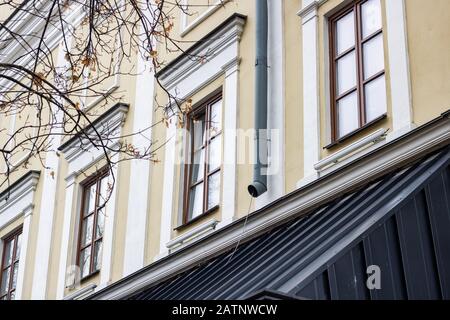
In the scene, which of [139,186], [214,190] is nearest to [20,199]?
[139,186]

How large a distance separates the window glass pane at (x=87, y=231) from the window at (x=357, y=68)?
21.0ft

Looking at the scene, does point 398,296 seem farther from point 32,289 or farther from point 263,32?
point 32,289

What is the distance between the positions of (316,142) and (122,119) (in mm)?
5582

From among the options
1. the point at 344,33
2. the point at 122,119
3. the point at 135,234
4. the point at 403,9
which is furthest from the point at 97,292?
the point at 403,9

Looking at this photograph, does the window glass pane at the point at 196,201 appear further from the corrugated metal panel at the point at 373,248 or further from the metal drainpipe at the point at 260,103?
the corrugated metal panel at the point at 373,248

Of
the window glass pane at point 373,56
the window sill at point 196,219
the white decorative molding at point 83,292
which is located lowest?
the white decorative molding at point 83,292

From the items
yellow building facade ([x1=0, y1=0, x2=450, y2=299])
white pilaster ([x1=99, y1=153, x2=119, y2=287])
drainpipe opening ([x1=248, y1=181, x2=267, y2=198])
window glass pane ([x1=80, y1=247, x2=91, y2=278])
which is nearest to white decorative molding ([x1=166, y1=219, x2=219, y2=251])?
yellow building facade ([x1=0, y1=0, x2=450, y2=299])

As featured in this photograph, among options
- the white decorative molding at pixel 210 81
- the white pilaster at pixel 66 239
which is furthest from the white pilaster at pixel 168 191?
the white pilaster at pixel 66 239

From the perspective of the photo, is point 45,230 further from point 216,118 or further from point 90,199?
point 216,118

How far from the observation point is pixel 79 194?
18172 millimetres

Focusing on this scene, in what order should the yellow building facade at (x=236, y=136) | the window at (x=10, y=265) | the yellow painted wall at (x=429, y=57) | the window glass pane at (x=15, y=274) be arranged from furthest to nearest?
the window at (x=10, y=265) < the window glass pane at (x=15, y=274) < the yellow building facade at (x=236, y=136) < the yellow painted wall at (x=429, y=57)

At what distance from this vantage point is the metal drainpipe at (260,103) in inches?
516

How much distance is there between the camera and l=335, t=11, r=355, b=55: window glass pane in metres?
12.8

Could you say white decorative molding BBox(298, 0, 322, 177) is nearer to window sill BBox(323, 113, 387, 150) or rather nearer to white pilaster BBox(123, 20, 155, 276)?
window sill BBox(323, 113, 387, 150)
